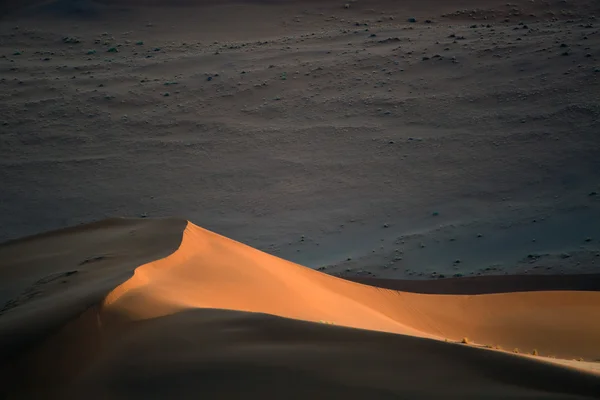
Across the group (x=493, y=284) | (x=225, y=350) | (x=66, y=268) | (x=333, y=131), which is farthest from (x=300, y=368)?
(x=333, y=131)

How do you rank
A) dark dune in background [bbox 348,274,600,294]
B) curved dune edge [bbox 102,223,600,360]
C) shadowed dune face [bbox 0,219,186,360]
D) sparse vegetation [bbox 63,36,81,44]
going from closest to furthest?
1. shadowed dune face [bbox 0,219,186,360]
2. curved dune edge [bbox 102,223,600,360]
3. dark dune in background [bbox 348,274,600,294]
4. sparse vegetation [bbox 63,36,81,44]

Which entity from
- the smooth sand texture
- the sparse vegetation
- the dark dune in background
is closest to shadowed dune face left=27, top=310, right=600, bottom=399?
the smooth sand texture

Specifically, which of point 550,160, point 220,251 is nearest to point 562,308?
point 220,251

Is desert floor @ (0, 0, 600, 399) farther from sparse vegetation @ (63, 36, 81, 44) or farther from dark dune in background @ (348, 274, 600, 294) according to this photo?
sparse vegetation @ (63, 36, 81, 44)

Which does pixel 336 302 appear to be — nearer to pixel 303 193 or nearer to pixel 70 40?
pixel 303 193

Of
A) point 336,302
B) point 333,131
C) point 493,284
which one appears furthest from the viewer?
point 333,131

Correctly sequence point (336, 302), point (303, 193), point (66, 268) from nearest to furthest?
point (66, 268)
point (336, 302)
point (303, 193)

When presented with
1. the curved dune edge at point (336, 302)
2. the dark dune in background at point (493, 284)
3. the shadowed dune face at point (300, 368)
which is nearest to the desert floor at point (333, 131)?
the dark dune in background at point (493, 284)

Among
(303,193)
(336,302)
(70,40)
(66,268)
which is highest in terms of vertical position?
(70,40)
